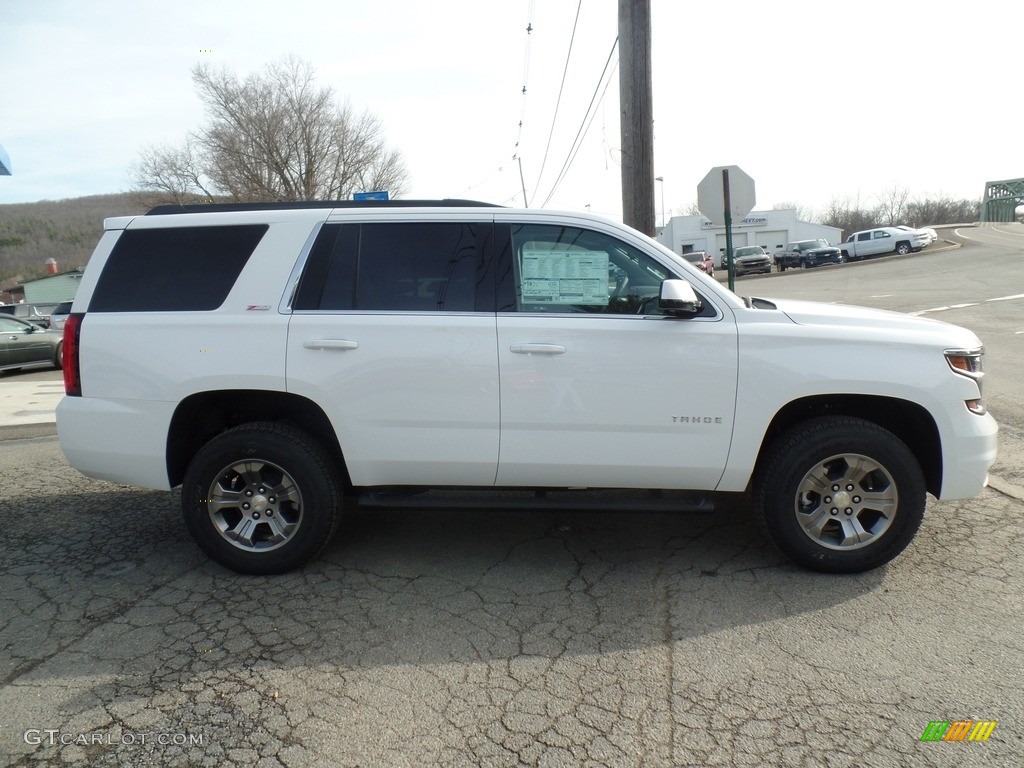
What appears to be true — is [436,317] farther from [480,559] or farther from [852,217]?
[852,217]

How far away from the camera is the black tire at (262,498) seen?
4074 millimetres

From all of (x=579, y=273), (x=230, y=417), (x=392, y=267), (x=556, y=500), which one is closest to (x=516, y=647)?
(x=556, y=500)

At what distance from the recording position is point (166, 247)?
4242 millimetres

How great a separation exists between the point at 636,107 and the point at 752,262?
1606 inches

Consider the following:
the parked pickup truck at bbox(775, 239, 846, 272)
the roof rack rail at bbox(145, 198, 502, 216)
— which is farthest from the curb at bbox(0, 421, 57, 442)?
the parked pickup truck at bbox(775, 239, 846, 272)

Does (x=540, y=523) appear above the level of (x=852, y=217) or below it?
below

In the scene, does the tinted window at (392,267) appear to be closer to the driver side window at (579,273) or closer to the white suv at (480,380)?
the white suv at (480,380)

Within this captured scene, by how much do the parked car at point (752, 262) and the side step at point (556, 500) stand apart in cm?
4425

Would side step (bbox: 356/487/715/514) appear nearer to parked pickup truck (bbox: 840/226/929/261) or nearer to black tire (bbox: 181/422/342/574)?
black tire (bbox: 181/422/342/574)

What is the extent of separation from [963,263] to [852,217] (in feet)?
280

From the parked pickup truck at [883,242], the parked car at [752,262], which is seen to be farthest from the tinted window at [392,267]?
the parked pickup truck at [883,242]

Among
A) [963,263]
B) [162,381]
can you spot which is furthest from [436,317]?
[963,263]

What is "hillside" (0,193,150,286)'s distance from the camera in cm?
9788

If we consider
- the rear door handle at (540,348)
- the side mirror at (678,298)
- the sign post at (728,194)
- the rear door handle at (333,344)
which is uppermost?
the sign post at (728,194)
